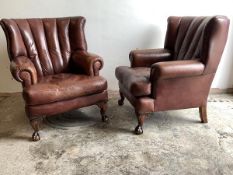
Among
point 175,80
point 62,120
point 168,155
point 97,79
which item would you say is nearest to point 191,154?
point 168,155

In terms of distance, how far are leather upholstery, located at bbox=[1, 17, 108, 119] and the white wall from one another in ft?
1.14

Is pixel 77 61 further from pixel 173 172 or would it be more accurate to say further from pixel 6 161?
pixel 173 172

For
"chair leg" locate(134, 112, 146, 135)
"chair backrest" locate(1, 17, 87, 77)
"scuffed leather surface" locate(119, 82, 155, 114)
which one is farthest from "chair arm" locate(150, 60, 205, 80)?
"chair backrest" locate(1, 17, 87, 77)

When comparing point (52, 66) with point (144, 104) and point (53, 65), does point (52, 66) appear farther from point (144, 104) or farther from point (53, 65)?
point (144, 104)

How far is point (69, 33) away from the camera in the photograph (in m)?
2.59

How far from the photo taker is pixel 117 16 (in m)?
2.87

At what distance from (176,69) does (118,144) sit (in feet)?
2.57

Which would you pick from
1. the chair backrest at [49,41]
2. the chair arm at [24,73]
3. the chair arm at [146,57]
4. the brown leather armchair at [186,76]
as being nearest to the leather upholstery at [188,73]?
the brown leather armchair at [186,76]

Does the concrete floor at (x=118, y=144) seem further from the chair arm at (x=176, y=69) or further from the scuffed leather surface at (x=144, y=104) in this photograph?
the chair arm at (x=176, y=69)

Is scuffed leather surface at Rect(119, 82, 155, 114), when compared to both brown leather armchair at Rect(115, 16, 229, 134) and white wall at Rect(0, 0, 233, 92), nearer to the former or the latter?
brown leather armchair at Rect(115, 16, 229, 134)

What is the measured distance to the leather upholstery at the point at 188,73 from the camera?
6.34 ft

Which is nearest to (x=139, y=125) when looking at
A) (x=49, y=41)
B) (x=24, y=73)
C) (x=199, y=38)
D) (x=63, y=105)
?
(x=63, y=105)

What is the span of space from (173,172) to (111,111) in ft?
3.75

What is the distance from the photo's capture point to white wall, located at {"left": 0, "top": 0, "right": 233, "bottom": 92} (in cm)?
280
